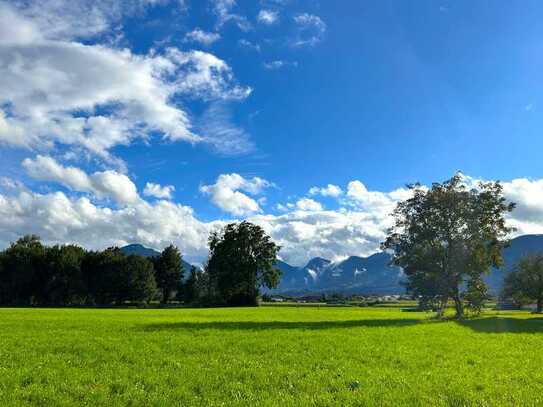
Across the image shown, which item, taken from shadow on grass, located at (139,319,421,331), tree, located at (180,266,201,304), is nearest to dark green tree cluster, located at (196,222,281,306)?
tree, located at (180,266,201,304)

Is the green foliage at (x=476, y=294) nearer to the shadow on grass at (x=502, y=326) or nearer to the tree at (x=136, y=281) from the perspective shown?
the shadow on grass at (x=502, y=326)

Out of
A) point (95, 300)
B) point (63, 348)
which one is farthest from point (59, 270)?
point (63, 348)

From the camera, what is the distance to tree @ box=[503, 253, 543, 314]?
11475cm

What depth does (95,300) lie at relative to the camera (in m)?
150

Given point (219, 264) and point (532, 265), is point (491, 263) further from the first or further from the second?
point (219, 264)

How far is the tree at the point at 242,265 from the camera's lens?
143 metres

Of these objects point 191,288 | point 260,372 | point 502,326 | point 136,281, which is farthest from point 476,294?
point 191,288

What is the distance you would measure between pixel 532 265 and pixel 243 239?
79.4m

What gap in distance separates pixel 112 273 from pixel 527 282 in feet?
381

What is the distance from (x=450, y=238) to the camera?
66188 millimetres

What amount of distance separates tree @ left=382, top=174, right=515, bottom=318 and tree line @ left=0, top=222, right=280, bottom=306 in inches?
3184

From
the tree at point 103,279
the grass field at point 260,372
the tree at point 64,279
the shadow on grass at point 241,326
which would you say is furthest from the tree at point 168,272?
the grass field at point 260,372

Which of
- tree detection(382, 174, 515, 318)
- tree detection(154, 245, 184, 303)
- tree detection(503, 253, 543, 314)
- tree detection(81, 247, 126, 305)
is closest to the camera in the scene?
tree detection(382, 174, 515, 318)

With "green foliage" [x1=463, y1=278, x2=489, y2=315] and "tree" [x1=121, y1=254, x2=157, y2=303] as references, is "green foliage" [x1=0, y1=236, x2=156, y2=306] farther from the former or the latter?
"green foliage" [x1=463, y1=278, x2=489, y2=315]
